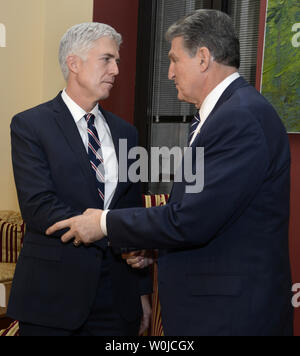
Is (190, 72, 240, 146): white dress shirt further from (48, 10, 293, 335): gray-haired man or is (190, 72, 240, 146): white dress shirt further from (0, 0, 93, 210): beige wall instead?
(0, 0, 93, 210): beige wall

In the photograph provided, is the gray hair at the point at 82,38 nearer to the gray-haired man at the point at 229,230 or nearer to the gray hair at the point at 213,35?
the gray hair at the point at 213,35

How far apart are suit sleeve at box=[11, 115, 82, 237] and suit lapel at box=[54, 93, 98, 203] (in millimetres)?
110

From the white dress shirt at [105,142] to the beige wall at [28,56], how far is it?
1.89 meters

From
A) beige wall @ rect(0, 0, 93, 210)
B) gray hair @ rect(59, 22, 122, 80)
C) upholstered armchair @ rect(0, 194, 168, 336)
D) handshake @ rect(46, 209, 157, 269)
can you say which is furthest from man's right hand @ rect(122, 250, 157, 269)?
beige wall @ rect(0, 0, 93, 210)

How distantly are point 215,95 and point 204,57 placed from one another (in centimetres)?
13

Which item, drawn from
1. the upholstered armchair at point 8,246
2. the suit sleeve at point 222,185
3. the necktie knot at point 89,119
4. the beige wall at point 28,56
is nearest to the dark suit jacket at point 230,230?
the suit sleeve at point 222,185

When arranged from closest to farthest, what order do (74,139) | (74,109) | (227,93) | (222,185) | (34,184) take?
(222,185) < (227,93) < (34,184) < (74,139) < (74,109)

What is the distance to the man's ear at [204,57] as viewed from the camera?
164 centimetres

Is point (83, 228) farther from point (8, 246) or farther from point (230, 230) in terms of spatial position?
point (8, 246)

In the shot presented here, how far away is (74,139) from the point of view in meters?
1.92

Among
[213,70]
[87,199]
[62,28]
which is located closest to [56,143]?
[87,199]

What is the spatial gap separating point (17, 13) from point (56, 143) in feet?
7.69

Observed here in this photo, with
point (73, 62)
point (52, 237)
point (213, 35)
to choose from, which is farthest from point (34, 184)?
point (213, 35)
